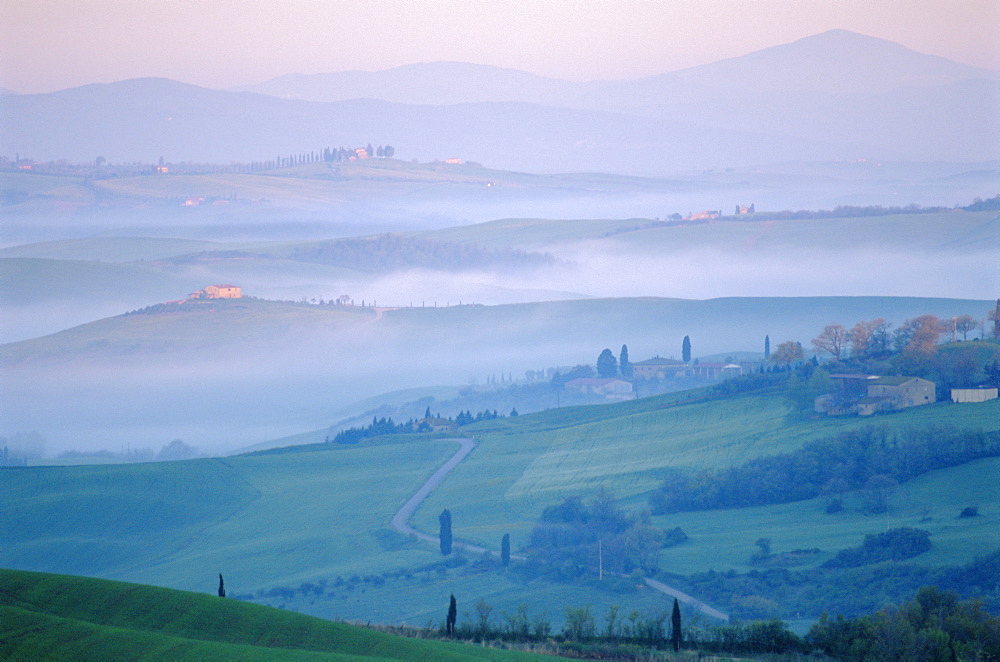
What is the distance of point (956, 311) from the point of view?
199 metres

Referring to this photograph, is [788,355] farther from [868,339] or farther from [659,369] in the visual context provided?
[659,369]

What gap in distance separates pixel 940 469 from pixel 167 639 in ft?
232

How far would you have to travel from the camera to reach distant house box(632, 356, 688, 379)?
169 meters

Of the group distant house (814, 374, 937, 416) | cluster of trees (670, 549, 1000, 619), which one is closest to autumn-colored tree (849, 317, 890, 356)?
distant house (814, 374, 937, 416)

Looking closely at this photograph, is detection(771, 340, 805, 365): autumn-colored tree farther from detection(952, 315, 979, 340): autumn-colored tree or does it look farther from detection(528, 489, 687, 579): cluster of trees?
detection(528, 489, 687, 579): cluster of trees

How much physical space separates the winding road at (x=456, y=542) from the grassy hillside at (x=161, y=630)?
34.8 meters

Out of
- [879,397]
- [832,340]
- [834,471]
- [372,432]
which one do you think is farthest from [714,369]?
[834,471]

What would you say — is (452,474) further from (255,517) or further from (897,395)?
(897,395)

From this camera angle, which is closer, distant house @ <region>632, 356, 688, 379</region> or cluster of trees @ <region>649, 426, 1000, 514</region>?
cluster of trees @ <region>649, 426, 1000, 514</region>

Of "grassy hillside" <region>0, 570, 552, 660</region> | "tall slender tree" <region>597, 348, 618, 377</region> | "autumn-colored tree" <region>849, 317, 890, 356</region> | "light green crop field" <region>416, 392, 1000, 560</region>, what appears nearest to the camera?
"grassy hillside" <region>0, 570, 552, 660</region>

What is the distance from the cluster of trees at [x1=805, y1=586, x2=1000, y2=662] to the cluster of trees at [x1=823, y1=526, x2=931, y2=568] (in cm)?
3108

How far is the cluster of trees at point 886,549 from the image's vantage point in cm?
7288

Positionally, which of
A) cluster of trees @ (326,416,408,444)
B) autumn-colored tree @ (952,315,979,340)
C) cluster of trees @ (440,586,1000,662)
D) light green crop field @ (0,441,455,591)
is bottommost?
light green crop field @ (0,441,455,591)

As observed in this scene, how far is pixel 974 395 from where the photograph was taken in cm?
10238
